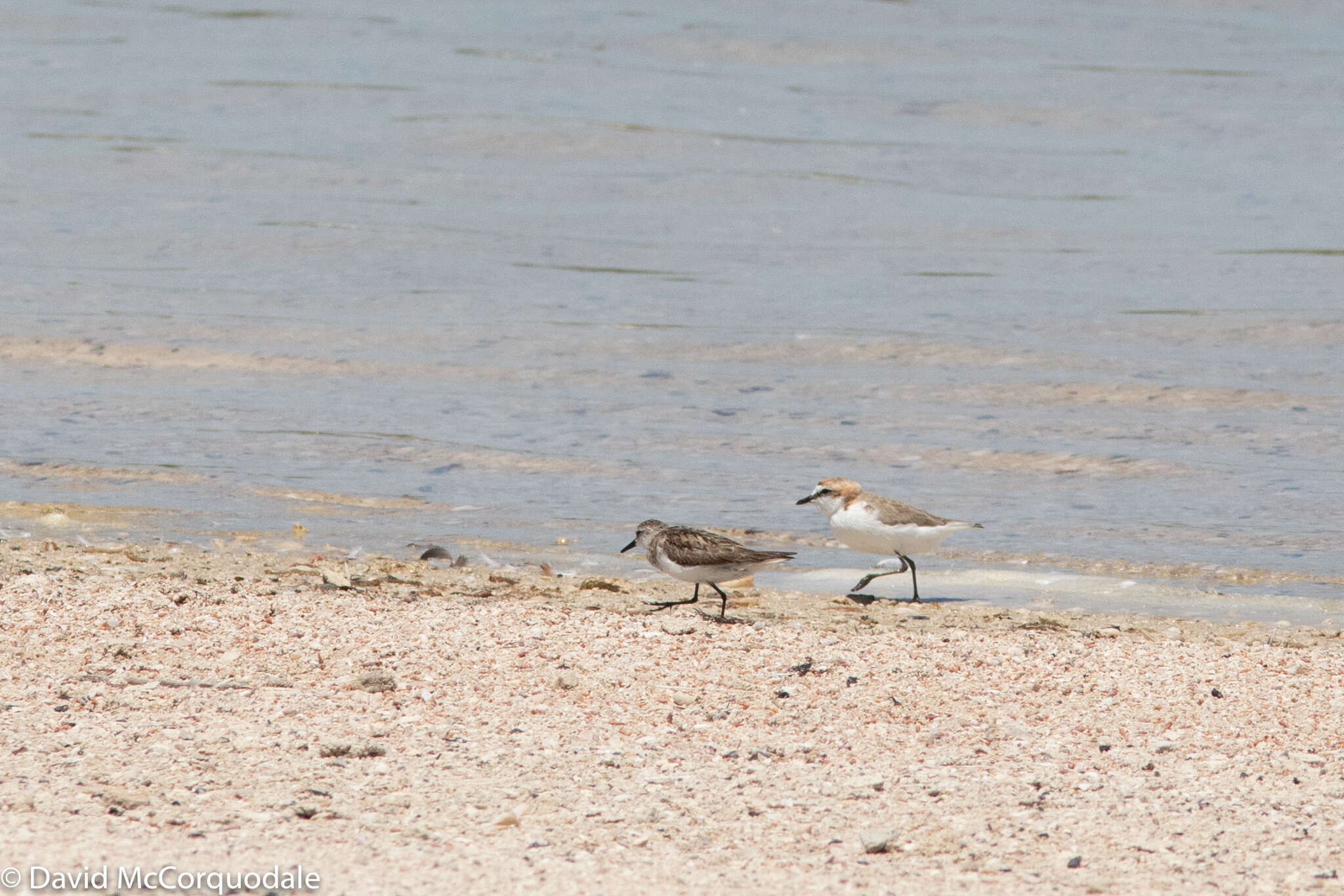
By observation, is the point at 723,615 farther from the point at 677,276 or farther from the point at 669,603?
the point at 677,276

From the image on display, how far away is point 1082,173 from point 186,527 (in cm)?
1200

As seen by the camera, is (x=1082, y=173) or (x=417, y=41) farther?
(x=417, y=41)

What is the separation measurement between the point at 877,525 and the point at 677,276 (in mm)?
7434

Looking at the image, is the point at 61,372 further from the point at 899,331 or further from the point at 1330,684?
the point at 1330,684

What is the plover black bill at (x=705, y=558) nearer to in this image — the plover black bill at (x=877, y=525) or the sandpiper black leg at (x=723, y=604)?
the sandpiper black leg at (x=723, y=604)

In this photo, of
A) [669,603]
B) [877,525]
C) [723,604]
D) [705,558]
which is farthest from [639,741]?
[877,525]

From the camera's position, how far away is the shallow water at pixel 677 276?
9.58 m

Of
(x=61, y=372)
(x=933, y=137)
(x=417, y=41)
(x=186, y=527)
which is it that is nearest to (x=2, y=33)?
(x=417, y=41)

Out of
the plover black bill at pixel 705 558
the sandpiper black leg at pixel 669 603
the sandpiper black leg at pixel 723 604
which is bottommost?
the sandpiper black leg at pixel 669 603

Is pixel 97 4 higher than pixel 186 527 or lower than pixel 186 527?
higher

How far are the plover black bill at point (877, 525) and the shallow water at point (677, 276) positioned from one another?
33.1 inches

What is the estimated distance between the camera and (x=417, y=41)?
24672 mm

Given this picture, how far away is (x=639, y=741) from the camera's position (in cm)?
532

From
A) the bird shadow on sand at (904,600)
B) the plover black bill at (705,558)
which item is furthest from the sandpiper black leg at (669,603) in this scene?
the bird shadow on sand at (904,600)
